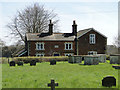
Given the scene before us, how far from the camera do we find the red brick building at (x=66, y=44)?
45.8 m

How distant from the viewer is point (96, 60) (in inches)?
1236

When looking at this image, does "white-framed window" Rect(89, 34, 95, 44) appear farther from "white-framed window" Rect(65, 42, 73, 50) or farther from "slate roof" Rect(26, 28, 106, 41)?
"white-framed window" Rect(65, 42, 73, 50)

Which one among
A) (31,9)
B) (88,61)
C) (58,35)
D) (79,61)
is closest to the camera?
(88,61)

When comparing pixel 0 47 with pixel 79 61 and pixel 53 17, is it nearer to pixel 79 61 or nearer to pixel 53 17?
pixel 53 17

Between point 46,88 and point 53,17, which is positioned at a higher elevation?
point 53,17

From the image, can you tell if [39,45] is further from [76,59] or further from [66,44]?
[76,59]

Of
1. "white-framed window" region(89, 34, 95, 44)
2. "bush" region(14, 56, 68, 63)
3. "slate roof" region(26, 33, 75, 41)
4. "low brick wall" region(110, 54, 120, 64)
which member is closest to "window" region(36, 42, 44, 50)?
"slate roof" region(26, 33, 75, 41)

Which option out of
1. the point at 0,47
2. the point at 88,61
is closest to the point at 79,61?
the point at 88,61

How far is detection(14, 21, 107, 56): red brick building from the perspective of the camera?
4578 centimetres

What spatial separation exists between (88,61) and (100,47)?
58.6ft

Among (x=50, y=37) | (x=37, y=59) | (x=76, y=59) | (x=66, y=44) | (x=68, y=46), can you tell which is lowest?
(x=37, y=59)

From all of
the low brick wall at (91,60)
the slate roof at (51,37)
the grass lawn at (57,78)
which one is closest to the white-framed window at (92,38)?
the slate roof at (51,37)

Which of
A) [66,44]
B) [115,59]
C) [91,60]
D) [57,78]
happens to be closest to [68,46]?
[66,44]

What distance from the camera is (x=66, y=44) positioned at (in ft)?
154
